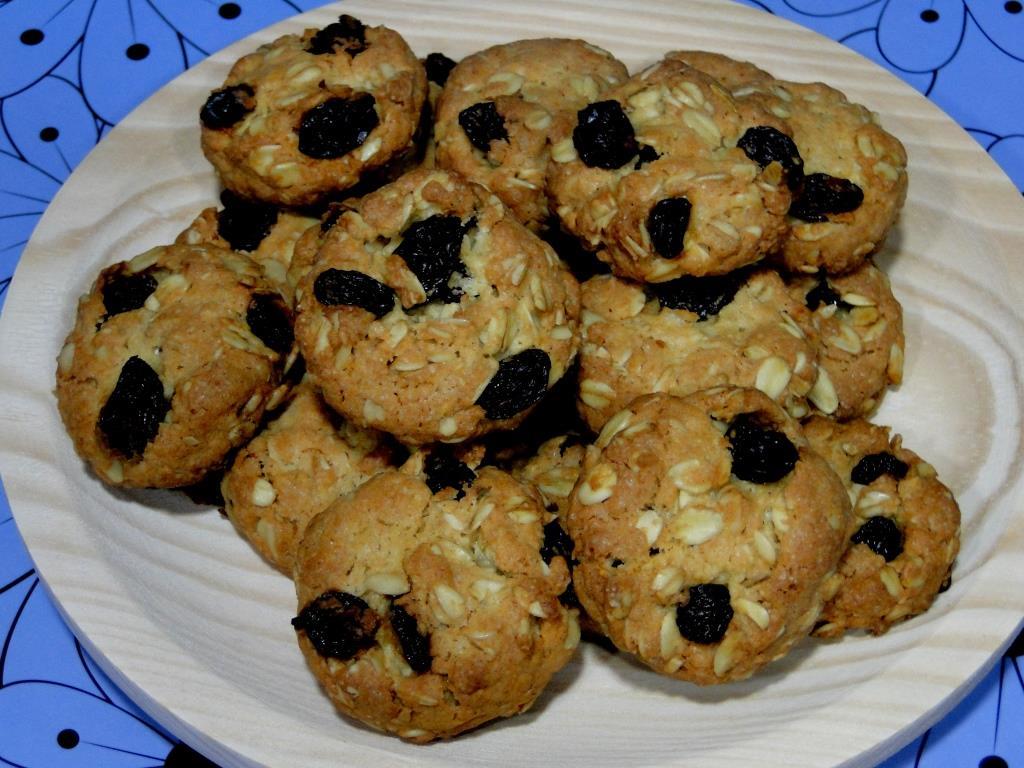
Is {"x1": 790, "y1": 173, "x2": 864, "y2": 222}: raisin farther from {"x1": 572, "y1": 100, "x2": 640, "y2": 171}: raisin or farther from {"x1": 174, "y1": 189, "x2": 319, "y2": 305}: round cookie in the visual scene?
{"x1": 174, "y1": 189, "x2": 319, "y2": 305}: round cookie

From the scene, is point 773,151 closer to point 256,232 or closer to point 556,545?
point 556,545

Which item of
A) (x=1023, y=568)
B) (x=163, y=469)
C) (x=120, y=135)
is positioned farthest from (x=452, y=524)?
(x=120, y=135)

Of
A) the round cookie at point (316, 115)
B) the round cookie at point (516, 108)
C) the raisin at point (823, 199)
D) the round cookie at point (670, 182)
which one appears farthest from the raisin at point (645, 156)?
the round cookie at point (316, 115)

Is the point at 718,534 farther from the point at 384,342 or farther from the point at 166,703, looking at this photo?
the point at 166,703

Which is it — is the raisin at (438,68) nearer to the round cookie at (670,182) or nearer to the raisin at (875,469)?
the round cookie at (670,182)

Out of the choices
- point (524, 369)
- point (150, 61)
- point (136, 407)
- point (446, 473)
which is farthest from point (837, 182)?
point (150, 61)
